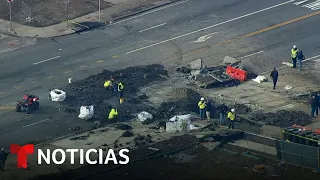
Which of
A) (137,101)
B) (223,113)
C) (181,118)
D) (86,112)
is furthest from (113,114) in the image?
(223,113)

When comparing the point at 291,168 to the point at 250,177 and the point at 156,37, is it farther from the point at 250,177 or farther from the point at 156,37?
the point at 156,37

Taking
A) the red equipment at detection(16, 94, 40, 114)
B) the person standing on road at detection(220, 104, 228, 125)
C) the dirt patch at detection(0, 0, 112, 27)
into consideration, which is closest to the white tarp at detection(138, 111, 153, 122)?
the person standing on road at detection(220, 104, 228, 125)

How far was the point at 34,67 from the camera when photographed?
247ft

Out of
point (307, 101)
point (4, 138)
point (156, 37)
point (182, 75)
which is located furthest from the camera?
point (156, 37)

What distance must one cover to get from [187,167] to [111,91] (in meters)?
13.1

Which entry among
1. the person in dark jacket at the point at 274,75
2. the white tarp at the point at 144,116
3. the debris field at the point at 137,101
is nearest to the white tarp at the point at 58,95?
the debris field at the point at 137,101

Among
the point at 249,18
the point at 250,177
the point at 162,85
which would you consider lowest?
the point at 250,177

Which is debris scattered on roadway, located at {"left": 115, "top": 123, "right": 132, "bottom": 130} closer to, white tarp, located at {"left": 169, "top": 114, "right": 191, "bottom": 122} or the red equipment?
white tarp, located at {"left": 169, "top": 114, "right": 191, "bottom": 122}

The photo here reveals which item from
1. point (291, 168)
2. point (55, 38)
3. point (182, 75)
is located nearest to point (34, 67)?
point (55, 38)

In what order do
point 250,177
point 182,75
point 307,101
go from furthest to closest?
point 182,75 < point 307,101 < point 250,177

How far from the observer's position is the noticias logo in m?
59.9

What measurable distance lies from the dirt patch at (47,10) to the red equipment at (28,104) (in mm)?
16166

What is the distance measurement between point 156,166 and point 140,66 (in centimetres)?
1698

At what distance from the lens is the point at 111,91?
232 ft
